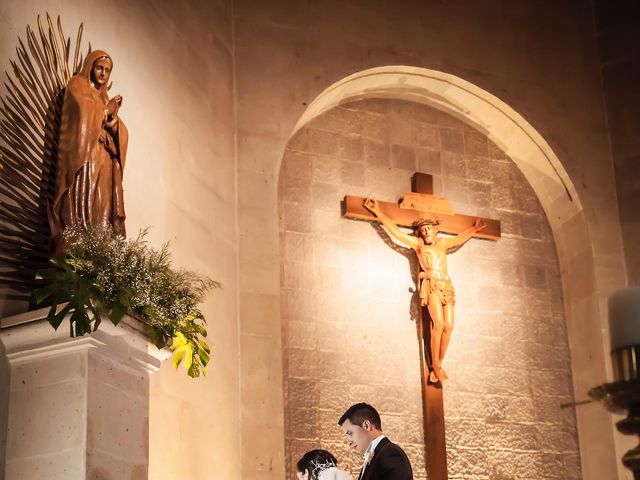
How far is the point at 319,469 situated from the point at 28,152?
8.08ft

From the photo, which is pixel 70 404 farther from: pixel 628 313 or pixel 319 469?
pixel 628 313

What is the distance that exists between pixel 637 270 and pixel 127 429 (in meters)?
5.92

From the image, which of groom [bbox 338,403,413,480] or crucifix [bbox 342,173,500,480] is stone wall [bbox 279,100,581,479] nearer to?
crucifix [bbox 342,173,500,480]

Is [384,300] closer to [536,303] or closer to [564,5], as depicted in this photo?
[536,303]

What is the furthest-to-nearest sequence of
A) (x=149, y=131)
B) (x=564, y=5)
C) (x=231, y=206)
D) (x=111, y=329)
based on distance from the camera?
(x=564, y=5) → (x=231, y=206) → (x=149, y=131) → (x=111, y=329)

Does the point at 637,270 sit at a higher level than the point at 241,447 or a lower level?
higher

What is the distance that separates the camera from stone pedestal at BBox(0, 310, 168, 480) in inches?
183

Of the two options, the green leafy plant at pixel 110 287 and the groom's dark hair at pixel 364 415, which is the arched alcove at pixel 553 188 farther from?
the green leafy plant at pixel 110 287

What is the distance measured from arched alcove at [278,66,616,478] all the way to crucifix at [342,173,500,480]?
3.02ft

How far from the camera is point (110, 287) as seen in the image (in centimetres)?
482

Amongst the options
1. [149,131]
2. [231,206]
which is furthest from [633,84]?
[149,131]

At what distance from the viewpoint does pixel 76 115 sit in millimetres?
5367

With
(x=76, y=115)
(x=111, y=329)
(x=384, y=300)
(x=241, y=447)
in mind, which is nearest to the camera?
(x=111, y=329)

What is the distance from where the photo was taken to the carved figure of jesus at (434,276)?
8.63 metres
